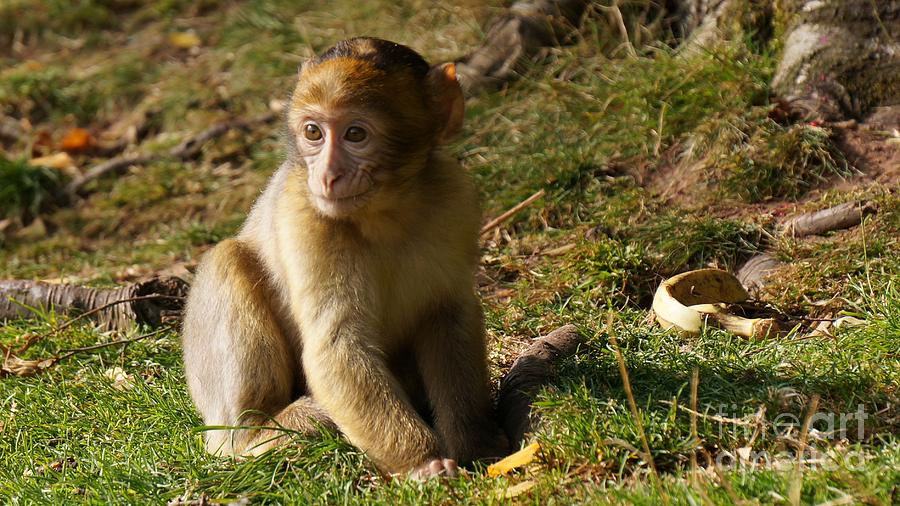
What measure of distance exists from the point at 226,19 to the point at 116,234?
3727 millimetres

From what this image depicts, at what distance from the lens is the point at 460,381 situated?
5121mm

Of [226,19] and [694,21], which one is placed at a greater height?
[694,21]

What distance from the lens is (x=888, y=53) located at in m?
7.54

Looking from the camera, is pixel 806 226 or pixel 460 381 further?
pixel 806 226

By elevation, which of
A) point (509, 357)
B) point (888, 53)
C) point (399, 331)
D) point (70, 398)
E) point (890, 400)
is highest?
point (888, 53)

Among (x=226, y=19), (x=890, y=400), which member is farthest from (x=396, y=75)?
(x=226, y=19)

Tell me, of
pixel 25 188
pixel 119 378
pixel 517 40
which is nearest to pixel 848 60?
pixel 517 40

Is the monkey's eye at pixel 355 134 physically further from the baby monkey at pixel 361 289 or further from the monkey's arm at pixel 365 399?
the monkey's arm at pixel 365 399

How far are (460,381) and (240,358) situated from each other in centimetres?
104

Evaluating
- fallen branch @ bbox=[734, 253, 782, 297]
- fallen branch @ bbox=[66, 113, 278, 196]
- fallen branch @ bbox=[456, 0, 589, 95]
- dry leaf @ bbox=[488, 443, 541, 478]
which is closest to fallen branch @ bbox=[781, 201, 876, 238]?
fallen branch @ bbox=[734, 253, 782, 297]

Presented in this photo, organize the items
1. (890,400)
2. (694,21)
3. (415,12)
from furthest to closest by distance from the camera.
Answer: (415,12) → (694,21) → (890,400)

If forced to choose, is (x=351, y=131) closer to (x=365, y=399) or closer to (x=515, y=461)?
(x=365, y=399)

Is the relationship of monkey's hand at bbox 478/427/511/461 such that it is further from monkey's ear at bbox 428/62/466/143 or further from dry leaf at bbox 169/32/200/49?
dry leaf at bbox 169/32/200/49

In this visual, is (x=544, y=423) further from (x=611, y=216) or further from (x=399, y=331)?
(x=611, y=216)
